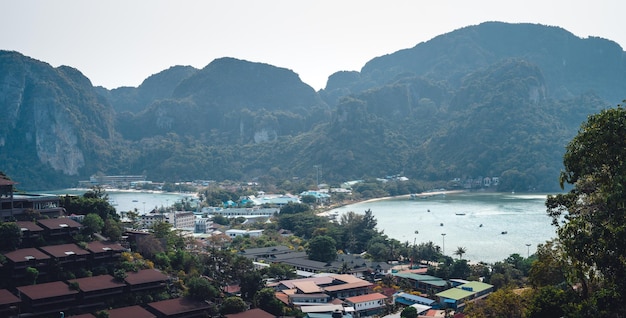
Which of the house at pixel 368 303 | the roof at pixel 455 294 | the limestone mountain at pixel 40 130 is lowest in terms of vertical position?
the house at pixel 368 303

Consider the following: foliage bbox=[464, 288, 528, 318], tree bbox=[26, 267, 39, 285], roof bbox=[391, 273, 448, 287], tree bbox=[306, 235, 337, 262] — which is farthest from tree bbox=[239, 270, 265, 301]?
tree bbox=[306, 235, 337, 262]

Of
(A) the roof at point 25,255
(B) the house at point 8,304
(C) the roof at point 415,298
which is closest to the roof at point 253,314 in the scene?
(B) the house at point 8,304

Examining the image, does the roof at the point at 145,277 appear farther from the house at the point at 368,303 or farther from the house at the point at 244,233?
Answer: the house at the point at 244,233

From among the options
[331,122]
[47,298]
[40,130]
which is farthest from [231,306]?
[40,130]

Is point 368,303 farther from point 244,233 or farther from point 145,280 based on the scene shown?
point 244,233

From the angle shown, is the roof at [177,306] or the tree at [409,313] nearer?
the roof at [177,306]

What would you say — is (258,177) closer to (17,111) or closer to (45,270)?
(17,111)

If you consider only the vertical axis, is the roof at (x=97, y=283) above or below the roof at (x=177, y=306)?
above

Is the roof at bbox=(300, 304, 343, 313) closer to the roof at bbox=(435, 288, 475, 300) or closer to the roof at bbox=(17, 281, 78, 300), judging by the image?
the roof at bbox=(435, 288, 475, 300)
